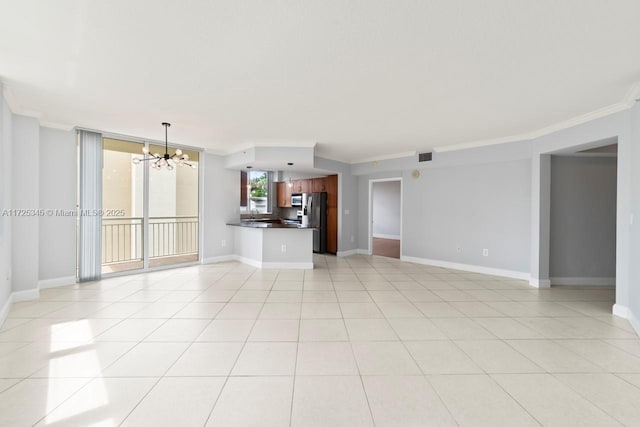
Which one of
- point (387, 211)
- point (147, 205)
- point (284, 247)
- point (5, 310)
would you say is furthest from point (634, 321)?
point (387, 211)

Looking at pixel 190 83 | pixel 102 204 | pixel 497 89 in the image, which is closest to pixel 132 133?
pixel 102 204

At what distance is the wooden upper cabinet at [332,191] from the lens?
7.30 m

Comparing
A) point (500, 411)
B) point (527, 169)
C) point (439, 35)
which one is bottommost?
point (500, 411)

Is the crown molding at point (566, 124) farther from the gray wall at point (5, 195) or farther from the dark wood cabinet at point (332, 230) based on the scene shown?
the gray wall at point (5, 195)

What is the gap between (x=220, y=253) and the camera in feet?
20.8

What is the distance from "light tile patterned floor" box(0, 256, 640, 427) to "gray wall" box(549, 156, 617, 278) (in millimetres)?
682

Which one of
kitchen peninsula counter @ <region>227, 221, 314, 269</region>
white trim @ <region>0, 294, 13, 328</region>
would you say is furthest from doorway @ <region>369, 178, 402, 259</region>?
white trim @ <region>0, 294, 13, 328</region>

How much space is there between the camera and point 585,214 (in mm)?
4520

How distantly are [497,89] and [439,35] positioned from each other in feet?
4.52

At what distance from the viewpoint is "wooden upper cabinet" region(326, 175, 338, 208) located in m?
Answer: 7.30

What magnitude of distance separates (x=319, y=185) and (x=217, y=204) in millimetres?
2882

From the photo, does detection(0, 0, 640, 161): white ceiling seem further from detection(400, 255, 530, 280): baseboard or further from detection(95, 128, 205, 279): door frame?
detection(400, 255, 530, 280): baseboard

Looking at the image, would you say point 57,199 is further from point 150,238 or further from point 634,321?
point 634,321

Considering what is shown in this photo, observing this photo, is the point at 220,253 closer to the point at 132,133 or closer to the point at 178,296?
the point at 178,296
